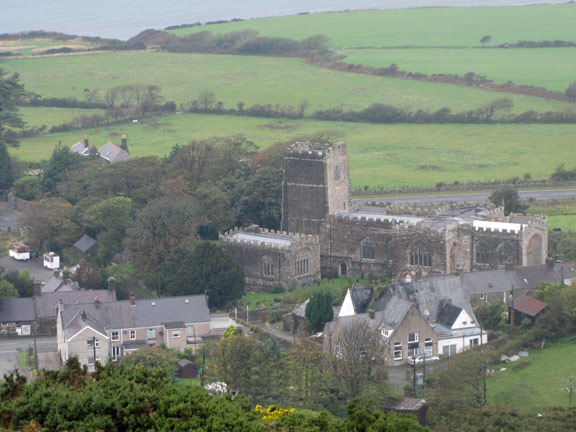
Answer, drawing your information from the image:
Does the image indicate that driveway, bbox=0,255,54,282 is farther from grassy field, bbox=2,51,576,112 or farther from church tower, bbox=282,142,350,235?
grassy field, bbox=2,51,576,112

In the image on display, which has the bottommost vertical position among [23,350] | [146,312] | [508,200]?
[23,350]

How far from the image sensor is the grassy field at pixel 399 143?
130250 mm

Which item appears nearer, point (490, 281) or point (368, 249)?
point (490, 281)

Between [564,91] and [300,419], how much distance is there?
388 ft

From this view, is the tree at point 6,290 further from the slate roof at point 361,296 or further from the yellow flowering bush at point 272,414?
the yellow flowering bush at point 272,414

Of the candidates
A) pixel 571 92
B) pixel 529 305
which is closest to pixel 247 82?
pixel 571 92

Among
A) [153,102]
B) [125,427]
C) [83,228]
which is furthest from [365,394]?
[153,102]

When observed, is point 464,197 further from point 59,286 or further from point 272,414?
point 272,414

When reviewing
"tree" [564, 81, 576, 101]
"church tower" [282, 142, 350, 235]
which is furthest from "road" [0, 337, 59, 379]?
"tree" [564, 81, 576, 101]

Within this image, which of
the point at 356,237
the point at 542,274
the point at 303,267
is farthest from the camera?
the point at 356,237

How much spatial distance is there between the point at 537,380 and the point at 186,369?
66.1ft

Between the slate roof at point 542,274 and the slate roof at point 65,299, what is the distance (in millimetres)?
27539

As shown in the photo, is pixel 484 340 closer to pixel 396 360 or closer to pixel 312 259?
pixel 396 360

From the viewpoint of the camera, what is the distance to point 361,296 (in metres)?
81.2
